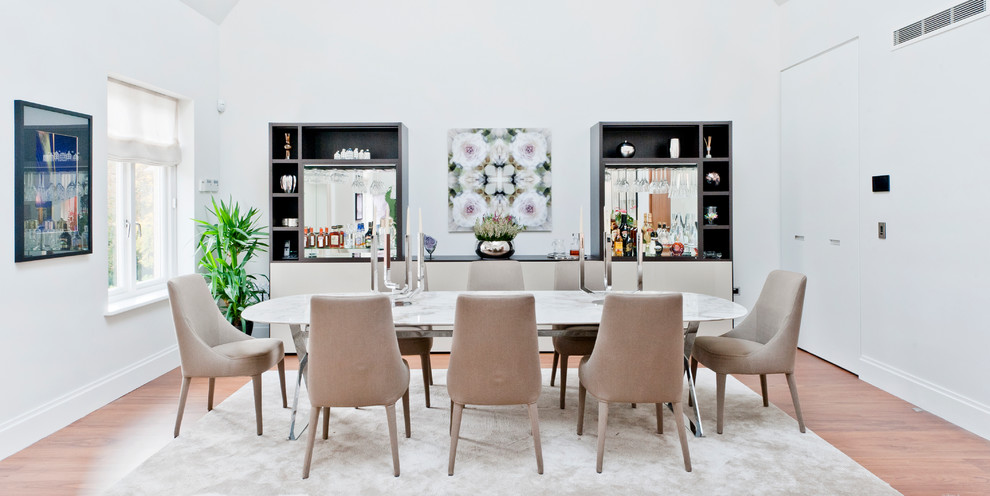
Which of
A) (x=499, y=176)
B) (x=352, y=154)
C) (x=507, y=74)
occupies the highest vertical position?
(x=507, y=74)

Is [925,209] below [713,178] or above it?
below

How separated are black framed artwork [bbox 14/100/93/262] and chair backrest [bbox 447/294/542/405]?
7.77 ft

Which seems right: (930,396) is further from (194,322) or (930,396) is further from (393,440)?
(194,322)

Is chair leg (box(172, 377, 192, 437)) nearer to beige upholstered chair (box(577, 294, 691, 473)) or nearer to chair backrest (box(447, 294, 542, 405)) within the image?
chair backrest (box(447, 294, 542, 405))

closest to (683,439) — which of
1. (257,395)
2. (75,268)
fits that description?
(257,395)

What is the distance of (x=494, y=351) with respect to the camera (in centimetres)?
249

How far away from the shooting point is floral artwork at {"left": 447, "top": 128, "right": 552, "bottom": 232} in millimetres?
5180

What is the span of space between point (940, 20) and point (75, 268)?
17.3ft

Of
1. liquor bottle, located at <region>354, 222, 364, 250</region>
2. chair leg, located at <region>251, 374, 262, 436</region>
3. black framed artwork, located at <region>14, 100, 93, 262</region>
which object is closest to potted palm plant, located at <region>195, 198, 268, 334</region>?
liquor bottle, located at <region>354, 222, 364, 250</region>

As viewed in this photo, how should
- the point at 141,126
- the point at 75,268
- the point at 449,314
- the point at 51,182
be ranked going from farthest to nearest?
1. the point at 141,126
2. the point at 75,268
3. the point at 51,182
4. the point at 449,314

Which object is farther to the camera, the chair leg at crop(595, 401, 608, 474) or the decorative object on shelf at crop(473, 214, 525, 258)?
the decorative object on shelf at crop(473, 214, 525, 258)

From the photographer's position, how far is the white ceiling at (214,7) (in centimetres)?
476

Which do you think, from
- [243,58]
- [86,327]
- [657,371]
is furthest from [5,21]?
[657,371]

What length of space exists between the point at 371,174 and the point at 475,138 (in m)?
1.00
